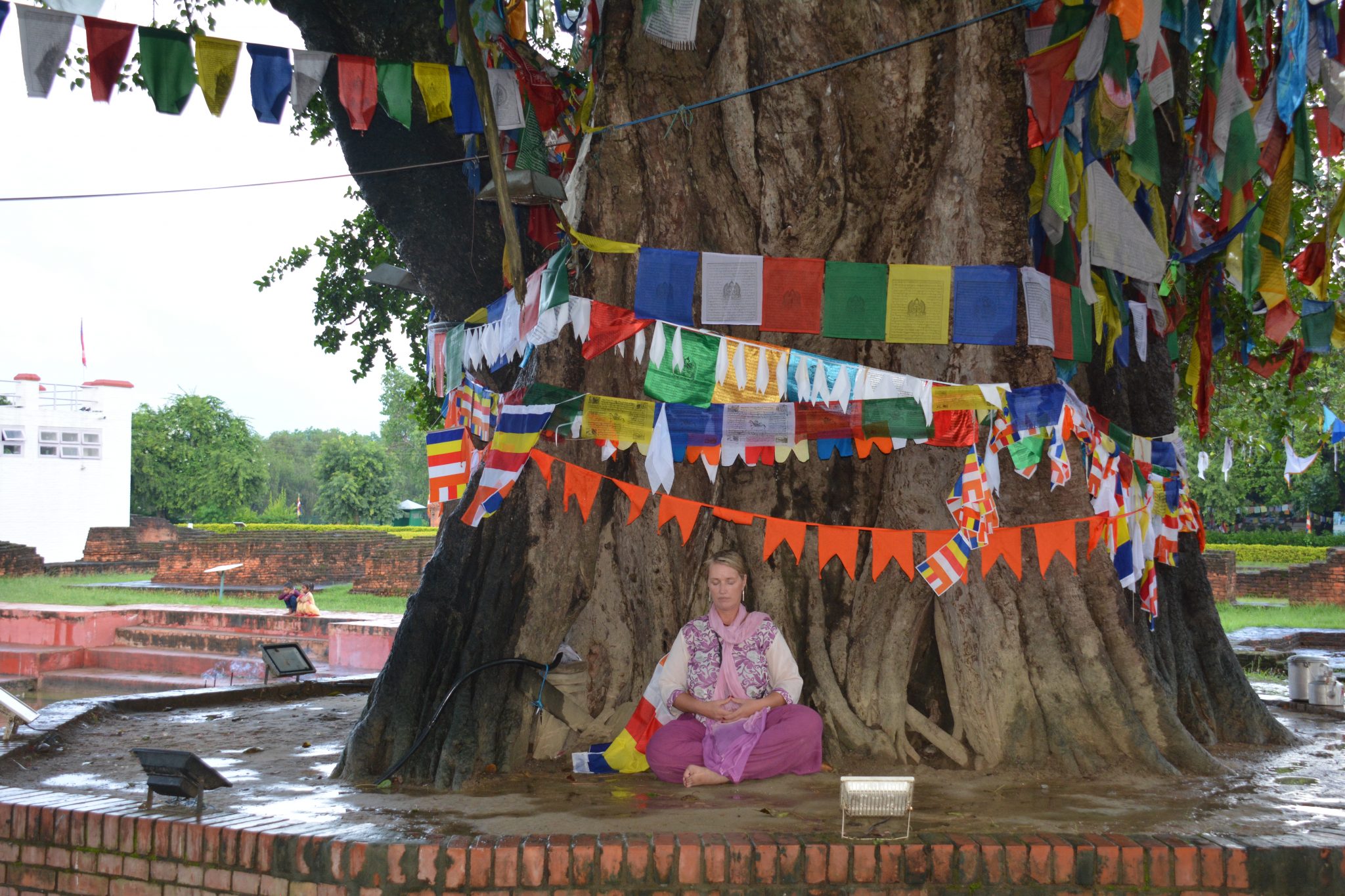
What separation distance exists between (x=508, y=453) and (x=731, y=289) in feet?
4.49

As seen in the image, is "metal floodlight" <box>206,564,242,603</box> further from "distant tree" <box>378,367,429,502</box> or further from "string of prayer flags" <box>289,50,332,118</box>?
"distant tree" <box>378,367,429,502</box>

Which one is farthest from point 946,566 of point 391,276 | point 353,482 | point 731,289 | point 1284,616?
point 353,482

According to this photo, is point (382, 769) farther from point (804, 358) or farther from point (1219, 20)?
point (1219, 20)

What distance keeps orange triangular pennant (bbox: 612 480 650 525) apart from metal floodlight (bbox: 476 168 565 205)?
4.84ft

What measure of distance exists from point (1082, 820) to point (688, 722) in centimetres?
163

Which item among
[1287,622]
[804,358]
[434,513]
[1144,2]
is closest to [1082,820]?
[804,358]

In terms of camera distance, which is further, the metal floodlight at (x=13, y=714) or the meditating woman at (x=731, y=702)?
the metal floodlight at (x=13, y=714)

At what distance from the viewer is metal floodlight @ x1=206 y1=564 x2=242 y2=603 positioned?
69.6 ft

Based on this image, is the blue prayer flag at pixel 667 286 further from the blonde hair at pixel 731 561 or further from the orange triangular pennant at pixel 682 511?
the blonde hair at pixel 731 561

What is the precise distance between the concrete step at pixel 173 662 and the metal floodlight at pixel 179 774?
11.0 meters

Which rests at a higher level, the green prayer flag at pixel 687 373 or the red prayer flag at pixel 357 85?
the red prayer flag at pixel 357 85

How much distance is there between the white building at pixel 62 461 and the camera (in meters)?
38.2

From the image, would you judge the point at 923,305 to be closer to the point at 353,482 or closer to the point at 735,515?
the point at 735,515

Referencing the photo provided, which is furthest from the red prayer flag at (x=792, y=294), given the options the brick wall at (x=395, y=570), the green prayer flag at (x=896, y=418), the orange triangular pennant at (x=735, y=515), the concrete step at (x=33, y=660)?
the brick wall at (x=395, y=570)
